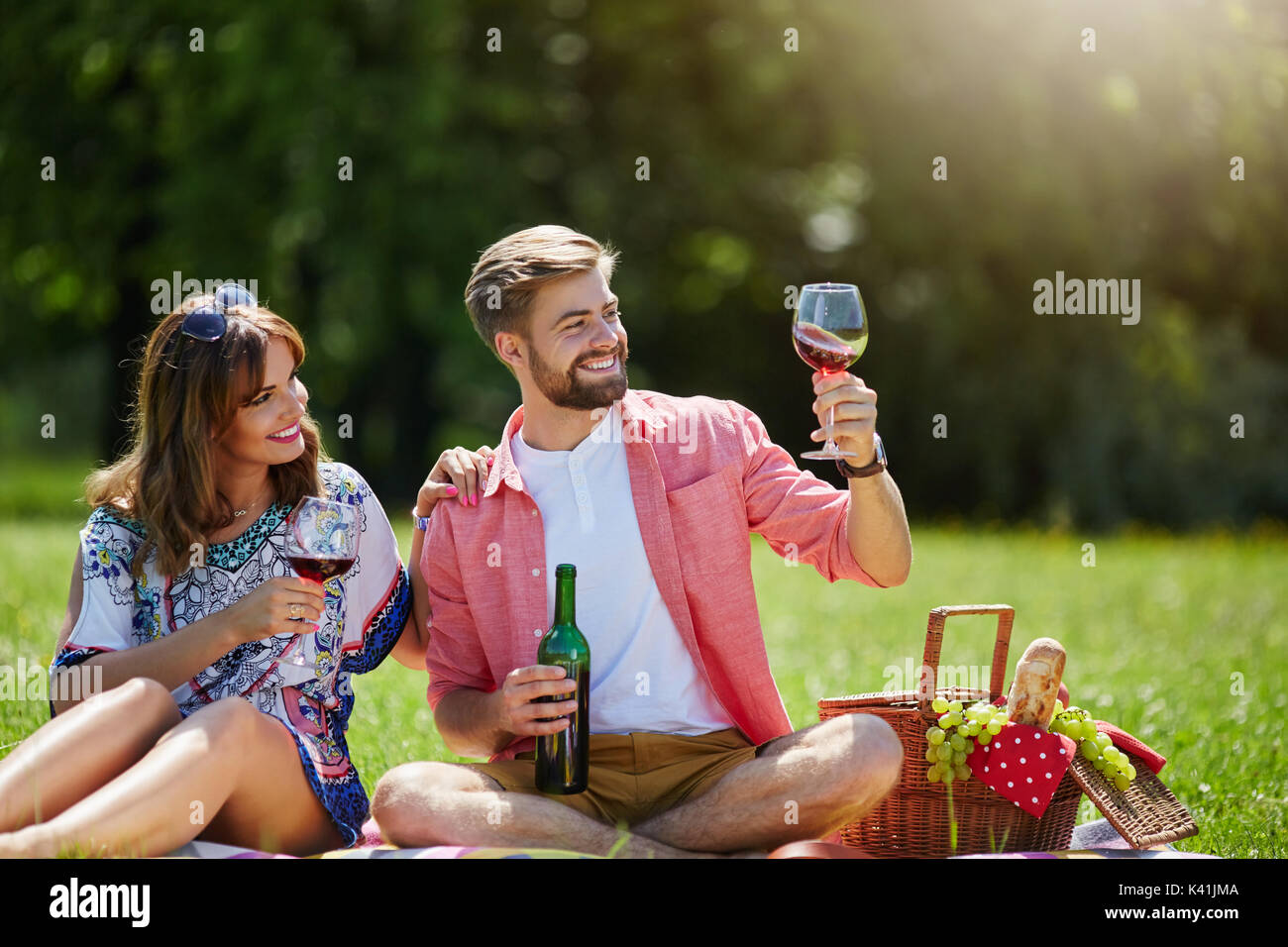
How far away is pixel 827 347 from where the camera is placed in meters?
3.30

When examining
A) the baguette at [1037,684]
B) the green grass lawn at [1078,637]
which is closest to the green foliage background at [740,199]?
the green grass lawn at [1078,637]

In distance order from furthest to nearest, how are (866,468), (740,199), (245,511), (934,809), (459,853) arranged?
1. (740,199)
2. (245,511)
3. (934,809)
4. (866,468)
5. (459,853)

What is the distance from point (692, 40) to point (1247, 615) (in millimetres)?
8612

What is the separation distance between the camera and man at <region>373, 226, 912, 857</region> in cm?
347


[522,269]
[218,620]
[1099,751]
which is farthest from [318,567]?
[1099,751]

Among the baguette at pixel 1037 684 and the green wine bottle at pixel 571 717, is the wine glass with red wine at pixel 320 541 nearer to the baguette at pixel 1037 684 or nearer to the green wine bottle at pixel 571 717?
the green wine bottle at pixel 571 717

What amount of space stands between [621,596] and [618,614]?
0.05 meters

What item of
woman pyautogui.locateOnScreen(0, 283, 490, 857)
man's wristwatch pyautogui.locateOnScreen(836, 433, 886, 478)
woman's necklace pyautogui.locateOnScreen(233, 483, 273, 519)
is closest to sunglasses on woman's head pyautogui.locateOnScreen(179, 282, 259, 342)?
woman pyautogui.locateOnScreen(0, 283, 490, 857)

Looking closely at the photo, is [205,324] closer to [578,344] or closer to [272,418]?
[272,418]

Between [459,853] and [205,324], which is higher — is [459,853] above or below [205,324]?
below

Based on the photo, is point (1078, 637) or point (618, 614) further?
point (1078, 637)
